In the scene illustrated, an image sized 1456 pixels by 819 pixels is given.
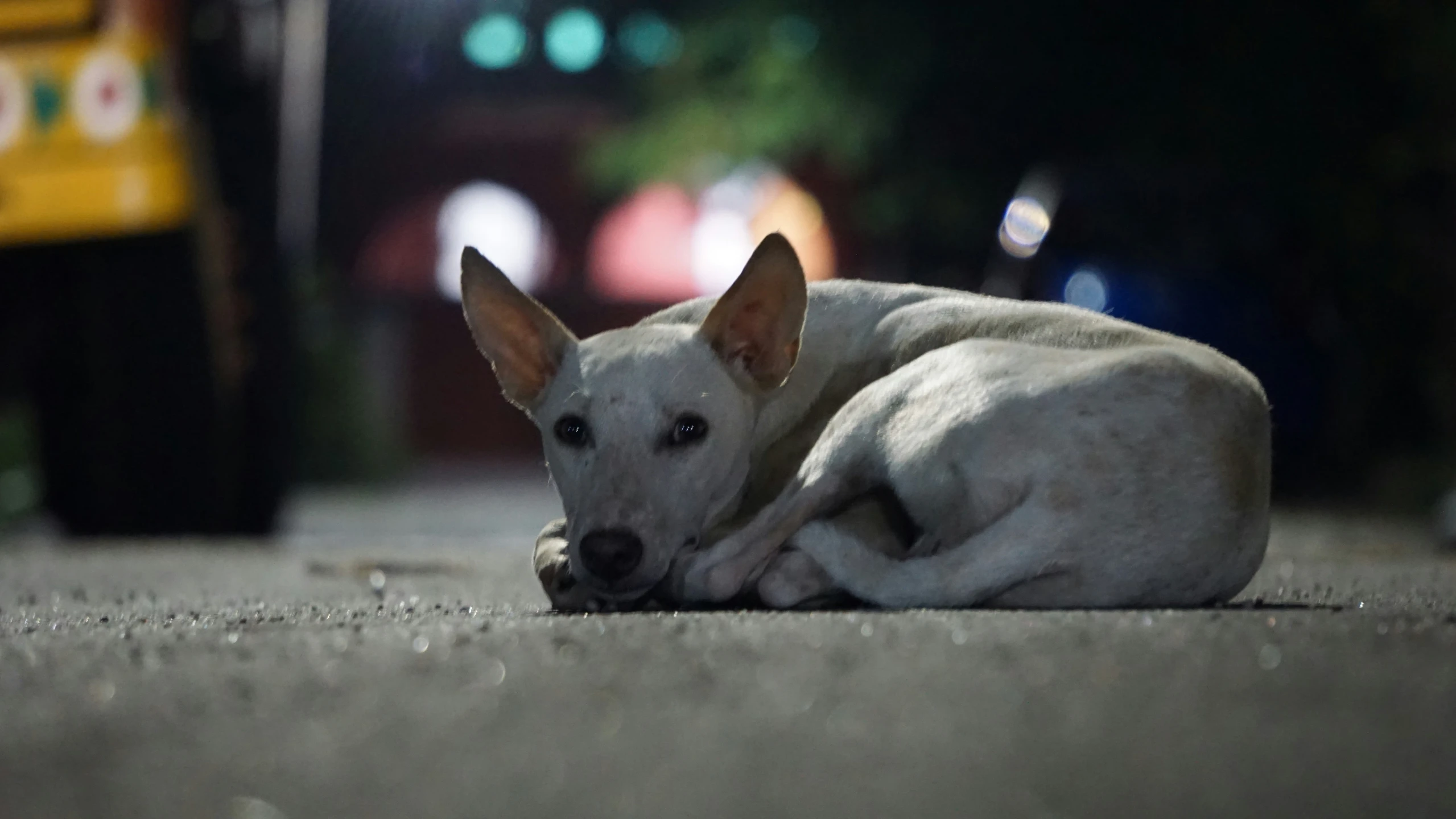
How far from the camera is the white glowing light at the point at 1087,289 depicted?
11.4m

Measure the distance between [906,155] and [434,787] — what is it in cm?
1512

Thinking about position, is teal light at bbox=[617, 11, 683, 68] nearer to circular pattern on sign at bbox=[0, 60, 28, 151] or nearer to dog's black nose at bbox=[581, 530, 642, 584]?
circular pattern on sign at bbox=[0, 60, 28, 151]

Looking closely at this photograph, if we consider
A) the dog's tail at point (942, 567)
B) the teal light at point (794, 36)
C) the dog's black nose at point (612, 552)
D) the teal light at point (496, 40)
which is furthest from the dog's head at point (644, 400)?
the teal light at point (496, 40)

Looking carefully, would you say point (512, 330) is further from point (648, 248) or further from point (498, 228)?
point (498, 228)

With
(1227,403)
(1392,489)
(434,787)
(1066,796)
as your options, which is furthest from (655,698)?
(1392,489)

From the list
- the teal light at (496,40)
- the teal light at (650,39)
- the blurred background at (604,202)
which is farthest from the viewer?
the teal light at (496,40)

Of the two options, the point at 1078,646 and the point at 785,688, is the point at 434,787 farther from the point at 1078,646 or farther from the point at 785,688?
the point at 1078,646

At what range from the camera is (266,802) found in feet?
7.67

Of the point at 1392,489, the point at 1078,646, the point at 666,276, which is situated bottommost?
the point at 666,276

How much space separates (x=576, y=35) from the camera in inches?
799

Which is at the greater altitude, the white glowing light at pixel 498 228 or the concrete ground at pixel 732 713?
the concrete ground at pixel 732 713

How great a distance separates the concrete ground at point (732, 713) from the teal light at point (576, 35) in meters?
16.1

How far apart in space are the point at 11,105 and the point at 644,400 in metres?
5.87

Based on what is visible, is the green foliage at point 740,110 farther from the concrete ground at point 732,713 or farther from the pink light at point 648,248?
the concrete ground at point 732,713
